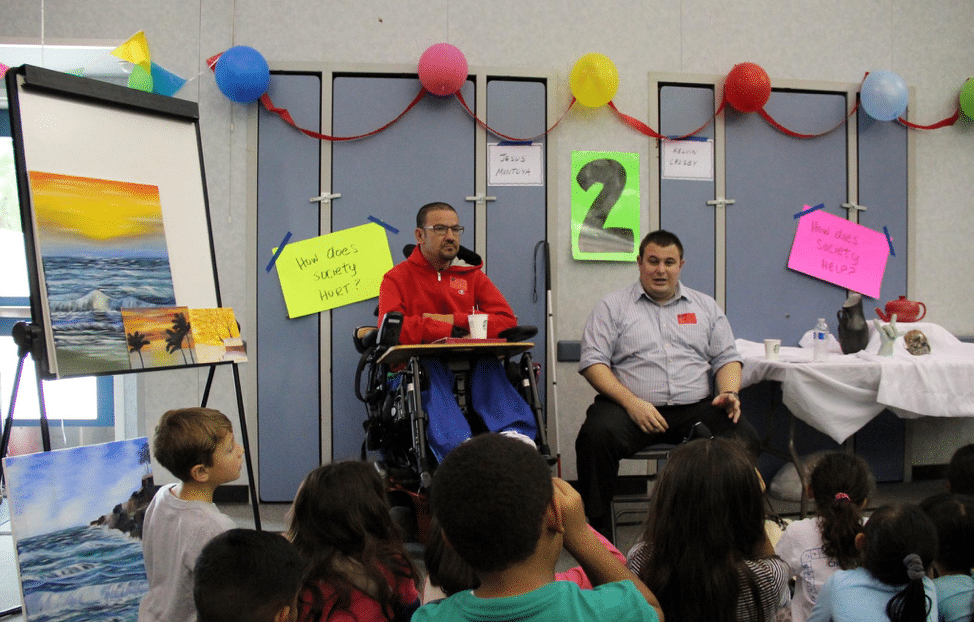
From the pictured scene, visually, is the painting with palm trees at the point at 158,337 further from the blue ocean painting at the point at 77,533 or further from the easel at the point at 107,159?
the blue ocean painting at the point at 77,533

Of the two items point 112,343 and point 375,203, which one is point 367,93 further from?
point 112,343

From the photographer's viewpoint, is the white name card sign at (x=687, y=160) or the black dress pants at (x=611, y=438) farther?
the white name card sign at (x=687, y=160)

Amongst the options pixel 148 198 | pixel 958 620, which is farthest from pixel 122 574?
pixel 958 620

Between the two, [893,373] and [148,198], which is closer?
[148,198]

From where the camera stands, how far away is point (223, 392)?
3.25 m

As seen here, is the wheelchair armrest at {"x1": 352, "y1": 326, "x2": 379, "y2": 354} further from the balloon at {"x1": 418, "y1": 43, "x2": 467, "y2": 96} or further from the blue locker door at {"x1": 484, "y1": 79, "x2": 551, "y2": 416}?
the balloon at {"x1": 418, "y1": 43, "x2": 467, "y2": 96}

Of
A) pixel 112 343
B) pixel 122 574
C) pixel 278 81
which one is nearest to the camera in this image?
pixel 122 574

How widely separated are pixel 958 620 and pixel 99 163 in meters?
2.32

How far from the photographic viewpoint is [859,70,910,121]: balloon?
328 centimetres

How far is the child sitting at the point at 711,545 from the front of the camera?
1.11 metres

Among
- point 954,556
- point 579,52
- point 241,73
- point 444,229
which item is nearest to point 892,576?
point 954,556

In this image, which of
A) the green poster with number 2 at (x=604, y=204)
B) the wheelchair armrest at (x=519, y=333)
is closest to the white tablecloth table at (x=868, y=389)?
the green poster with number 2 at (x=604, y=204)

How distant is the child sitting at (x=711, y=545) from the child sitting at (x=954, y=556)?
0.29 m

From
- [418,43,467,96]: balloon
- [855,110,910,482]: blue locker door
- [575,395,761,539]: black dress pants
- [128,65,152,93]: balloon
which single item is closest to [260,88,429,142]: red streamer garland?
[418,43,467,96]: balloon
